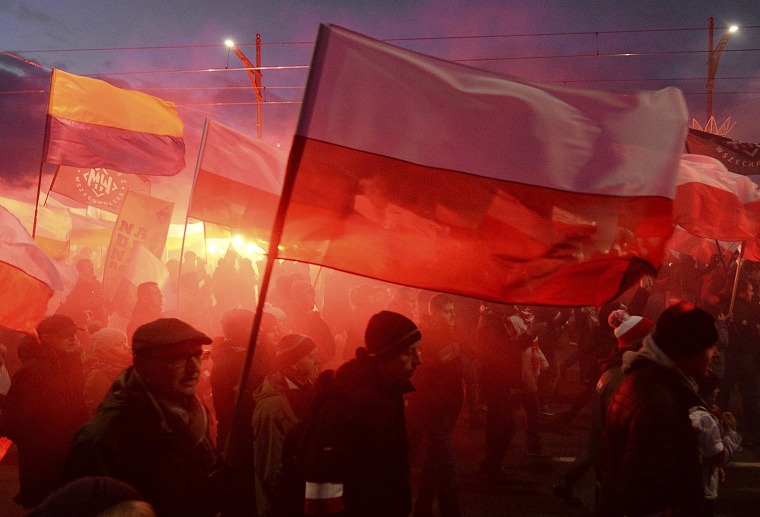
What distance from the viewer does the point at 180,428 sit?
2.69m

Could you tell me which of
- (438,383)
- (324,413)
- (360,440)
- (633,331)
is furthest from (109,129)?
(633,331)

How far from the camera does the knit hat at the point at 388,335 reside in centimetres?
298

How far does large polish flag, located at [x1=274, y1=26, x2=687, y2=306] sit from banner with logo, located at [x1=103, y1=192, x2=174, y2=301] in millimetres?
6651

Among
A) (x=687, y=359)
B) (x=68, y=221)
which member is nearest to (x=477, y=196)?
(x=687, y=359)

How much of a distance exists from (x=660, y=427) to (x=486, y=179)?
152 cm

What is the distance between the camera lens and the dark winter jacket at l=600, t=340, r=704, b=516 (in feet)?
8.91

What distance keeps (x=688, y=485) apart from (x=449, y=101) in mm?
2265

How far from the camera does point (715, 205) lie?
706 cm

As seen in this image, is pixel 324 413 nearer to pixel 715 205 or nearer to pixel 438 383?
pixel 438 383

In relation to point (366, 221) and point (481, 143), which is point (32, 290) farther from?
point (481, 143)

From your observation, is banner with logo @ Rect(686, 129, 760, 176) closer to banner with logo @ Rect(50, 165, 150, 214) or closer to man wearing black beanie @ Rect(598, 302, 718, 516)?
man wearing black beanie @ Rect(598, 302, 718, 516)

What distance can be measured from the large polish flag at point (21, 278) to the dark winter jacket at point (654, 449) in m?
4.80

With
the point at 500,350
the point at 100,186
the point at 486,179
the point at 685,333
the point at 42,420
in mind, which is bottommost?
the point at 42,420

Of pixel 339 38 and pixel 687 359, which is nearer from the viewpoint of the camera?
pixel 339 38
